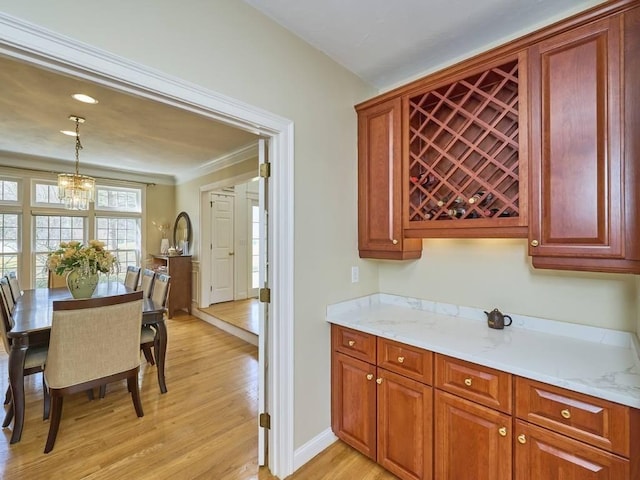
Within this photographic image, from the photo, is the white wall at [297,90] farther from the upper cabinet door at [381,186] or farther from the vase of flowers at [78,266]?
the vase of flowers at [78,266]

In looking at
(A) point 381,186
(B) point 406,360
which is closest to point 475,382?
(B) point 406,360

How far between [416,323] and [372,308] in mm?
458

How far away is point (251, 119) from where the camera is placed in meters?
1.59

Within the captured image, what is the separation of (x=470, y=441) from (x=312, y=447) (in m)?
1.00

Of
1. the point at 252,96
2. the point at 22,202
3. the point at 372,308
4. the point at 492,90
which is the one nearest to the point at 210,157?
the point at 22,202

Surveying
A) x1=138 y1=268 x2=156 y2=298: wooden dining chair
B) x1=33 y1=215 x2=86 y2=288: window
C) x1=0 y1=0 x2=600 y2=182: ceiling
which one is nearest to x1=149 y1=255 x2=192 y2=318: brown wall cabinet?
x1=33 y1=215 x2=86 y2=288: window

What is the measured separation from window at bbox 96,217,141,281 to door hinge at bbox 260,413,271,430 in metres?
5.09

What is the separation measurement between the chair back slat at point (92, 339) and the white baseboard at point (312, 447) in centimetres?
146

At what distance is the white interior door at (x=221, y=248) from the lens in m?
5.56

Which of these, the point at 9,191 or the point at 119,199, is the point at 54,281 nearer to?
the point at 9,191

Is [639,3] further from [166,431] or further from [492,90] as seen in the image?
[166,431]

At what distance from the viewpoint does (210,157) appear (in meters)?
4.68

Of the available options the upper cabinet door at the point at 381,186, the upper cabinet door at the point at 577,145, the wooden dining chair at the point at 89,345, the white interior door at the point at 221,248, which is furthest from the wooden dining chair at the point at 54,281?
the upper cabinet door at the point at 577,145

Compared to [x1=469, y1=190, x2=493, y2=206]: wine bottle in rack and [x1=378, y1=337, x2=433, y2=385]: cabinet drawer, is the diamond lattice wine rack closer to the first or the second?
[x1=469, y1=190, x2=493, y2=206]: wine bottle in rack
